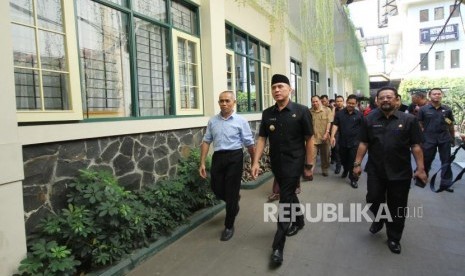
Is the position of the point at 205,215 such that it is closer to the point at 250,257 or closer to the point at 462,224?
the point at 250,257

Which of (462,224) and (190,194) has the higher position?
(190,194)

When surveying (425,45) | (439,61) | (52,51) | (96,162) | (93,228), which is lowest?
(93,228)

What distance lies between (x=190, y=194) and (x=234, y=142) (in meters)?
1.05

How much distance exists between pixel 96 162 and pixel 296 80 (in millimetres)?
9440

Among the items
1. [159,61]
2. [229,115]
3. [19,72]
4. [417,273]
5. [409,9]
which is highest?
[409,9]

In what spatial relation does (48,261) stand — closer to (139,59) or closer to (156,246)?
(156,246)

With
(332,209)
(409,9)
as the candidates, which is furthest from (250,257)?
(409,9)

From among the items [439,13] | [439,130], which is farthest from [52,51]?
[439,13]

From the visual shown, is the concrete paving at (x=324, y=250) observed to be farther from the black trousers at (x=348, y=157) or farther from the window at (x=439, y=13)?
the window at (x=439, y=13)

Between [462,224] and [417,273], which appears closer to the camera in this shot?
[417,273]

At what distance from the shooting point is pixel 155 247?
371 cm

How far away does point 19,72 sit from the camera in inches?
131

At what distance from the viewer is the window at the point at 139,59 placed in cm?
416

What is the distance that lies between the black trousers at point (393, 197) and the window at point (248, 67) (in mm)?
4801
